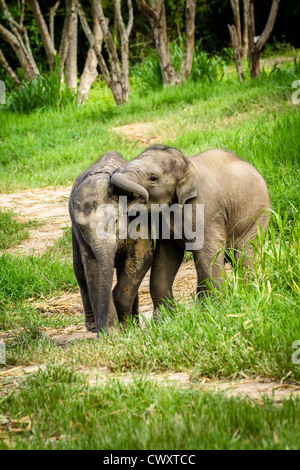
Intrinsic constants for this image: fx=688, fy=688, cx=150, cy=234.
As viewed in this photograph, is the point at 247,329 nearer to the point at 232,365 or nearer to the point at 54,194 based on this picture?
the point at 232,365

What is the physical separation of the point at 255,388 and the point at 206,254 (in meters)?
1.96

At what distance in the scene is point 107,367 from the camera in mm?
3998

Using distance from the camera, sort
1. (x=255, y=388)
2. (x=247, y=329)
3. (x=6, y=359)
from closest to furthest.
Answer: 1. (x=255, y=388)
2. (x=247, y=329)
3. (x=6, y=359)

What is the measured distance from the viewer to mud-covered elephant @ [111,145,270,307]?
500 centimetres

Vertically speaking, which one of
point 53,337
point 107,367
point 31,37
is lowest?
point 53,337

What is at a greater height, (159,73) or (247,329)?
(159,73)

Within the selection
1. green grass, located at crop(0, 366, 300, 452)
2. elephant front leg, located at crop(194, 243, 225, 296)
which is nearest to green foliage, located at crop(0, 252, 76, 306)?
elephant front leg, located at crop(194, 243, 225, 296)

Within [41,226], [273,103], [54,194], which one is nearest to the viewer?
[41,226]

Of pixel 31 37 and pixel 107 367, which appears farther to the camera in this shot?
pixel 31 37

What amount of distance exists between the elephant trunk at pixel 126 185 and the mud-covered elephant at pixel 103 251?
15 centimetres

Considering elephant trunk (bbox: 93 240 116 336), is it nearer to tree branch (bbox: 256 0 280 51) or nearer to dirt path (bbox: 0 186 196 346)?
dirt path (bbox: 0 186 196 346)

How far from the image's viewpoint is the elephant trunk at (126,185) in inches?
181

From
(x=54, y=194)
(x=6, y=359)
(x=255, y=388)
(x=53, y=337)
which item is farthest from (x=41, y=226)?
(x=255, y=388)

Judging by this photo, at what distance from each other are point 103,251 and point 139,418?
1699 mm
